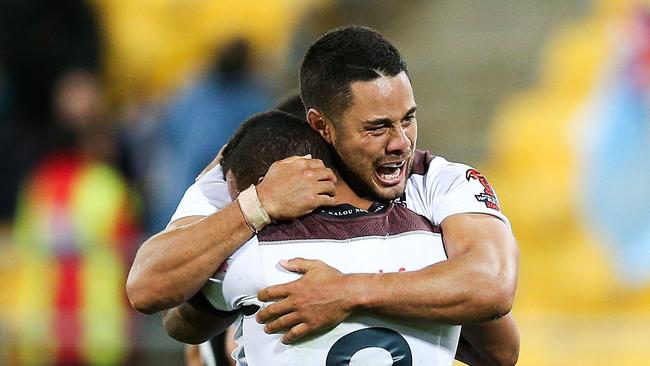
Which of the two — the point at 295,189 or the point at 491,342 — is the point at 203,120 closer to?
the point at 491,342

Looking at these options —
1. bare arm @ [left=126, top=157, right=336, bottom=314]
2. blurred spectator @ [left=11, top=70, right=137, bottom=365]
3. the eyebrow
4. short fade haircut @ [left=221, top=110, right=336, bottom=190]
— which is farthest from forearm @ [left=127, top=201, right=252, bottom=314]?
blurred spectator @ [left=11, top=70, right=137, bottom=365]

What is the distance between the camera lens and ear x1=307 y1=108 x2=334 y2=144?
294 centimetres

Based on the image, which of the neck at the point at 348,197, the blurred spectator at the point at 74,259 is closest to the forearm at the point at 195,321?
the neck at the point at 348,197

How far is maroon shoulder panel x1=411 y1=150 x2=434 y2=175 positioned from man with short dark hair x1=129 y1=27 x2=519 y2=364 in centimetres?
6

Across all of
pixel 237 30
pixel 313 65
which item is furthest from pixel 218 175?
pixel 237 30

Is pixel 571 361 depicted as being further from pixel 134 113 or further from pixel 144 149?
pixel 134 113

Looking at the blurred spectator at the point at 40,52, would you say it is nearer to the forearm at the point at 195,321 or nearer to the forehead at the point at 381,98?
the forearm at the point at 195,321

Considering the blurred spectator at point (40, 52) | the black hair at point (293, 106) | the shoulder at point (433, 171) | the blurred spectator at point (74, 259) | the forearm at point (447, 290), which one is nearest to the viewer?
the forearm at point (447, 290)

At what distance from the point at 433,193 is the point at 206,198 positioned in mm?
552

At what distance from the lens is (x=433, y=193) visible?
2994 millimetres

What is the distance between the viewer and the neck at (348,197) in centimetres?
293

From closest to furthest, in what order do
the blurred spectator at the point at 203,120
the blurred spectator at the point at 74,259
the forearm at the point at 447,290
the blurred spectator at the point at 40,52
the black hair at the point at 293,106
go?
the forearm at the point at 447,290
the black hair at the point at 293,106
the blurred spectator at the point at 74,259
the blurred spectator at the point at 203,120
the blurred spectator at the point at 40,52

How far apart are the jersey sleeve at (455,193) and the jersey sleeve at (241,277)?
440 mm

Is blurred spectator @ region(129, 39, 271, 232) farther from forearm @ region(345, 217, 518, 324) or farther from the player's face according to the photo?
forearm @ region(345, 217, 518, 324)
